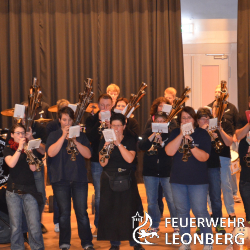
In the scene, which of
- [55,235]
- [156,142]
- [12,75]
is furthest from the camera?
[12,75]

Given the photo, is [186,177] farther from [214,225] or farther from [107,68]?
[107,68]

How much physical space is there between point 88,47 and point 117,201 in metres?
4.21

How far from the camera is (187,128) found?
11.3ft

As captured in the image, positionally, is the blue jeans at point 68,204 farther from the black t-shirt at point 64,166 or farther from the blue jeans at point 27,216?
the blue jeans at point 27,216

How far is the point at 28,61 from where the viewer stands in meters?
7.05

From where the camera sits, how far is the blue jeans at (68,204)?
3668 mm

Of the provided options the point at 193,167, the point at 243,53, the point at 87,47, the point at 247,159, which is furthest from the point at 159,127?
the point at 243,53

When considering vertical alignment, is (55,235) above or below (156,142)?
below

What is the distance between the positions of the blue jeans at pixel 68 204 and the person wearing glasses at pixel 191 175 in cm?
90

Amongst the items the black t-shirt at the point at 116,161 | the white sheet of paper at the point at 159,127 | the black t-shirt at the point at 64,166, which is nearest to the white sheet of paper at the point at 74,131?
the black t-shirt at the point at 64,166

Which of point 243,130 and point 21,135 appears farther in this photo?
point 243,130

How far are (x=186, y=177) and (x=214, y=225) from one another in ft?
3.36

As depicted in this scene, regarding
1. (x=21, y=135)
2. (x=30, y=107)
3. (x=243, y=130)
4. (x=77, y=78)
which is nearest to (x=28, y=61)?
(x=77, y=78)

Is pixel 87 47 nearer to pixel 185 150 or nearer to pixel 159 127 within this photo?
pixel 159 127
